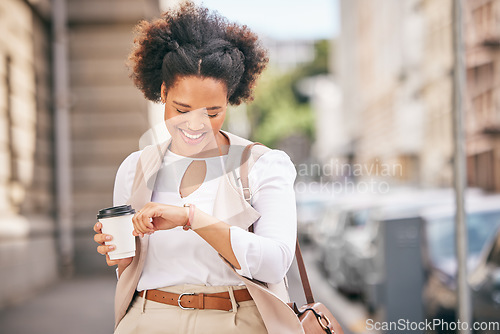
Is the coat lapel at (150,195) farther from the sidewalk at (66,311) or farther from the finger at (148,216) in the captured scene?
the sidewalk at (66,311)

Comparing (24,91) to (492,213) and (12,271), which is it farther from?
(492,213)

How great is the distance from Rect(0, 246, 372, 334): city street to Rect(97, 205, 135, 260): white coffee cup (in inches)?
207

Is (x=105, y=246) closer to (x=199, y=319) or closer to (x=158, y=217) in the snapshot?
(x=158, y=217)

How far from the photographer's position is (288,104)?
6150 centimetres

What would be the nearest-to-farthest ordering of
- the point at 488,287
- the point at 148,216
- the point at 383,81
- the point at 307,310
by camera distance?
the point at 148,216, the point at 307,310, the point at 488,287, the point at 383,81

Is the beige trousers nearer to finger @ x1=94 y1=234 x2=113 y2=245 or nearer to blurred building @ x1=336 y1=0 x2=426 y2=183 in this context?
finger @ x1=94 y1=234 x2=113 y2=245

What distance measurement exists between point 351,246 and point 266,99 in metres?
49.0

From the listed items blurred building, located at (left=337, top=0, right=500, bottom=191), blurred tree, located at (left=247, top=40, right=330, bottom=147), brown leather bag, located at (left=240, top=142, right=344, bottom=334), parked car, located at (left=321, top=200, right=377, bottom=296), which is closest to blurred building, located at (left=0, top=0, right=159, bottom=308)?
parked car, located at (left=321, top=200, right=377, bottom=296)

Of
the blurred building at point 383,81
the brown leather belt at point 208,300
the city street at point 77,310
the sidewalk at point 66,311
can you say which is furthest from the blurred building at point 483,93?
the brown leather belt at point 208,300

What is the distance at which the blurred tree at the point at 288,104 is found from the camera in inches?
2207

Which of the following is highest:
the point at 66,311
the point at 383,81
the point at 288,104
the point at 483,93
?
the point at 288,104

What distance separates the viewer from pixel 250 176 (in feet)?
6.28

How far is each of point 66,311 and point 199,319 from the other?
6634 millimetres

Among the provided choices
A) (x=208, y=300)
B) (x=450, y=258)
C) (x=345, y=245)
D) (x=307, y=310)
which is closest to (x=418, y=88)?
(x=345, y=245)
